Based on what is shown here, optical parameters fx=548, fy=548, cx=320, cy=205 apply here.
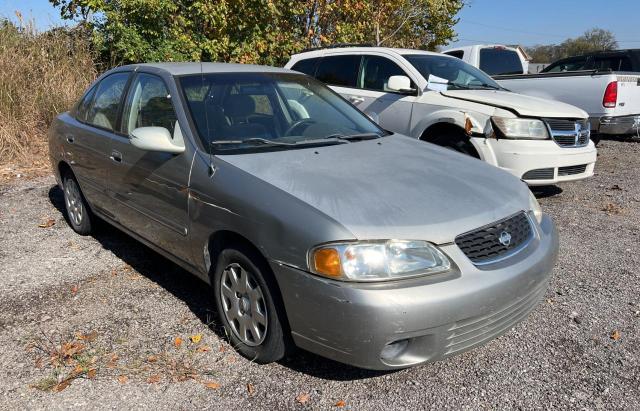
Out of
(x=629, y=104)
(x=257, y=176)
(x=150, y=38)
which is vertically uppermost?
(x=150, y=38)

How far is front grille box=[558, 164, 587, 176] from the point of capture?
19.2ft

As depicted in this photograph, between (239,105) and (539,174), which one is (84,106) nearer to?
(239,105)

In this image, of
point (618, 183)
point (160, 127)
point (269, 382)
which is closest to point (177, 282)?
point (160, 127)

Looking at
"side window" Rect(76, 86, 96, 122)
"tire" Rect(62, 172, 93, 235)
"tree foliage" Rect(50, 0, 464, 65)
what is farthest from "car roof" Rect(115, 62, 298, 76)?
"tree foliage" Rect(50, 0, 464, 65)

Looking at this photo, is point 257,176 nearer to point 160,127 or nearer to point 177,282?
point 160,127

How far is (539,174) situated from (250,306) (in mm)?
3914

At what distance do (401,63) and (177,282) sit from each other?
3.93 metres

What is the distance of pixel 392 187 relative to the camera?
9.36 feet

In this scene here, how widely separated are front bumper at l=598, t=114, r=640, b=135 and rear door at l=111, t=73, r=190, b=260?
7.80 meters

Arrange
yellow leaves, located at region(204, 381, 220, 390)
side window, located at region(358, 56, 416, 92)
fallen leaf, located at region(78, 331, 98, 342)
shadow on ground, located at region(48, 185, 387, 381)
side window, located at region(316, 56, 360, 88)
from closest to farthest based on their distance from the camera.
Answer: yellow leaves, located at region(204, 381, 220, 390) → shadow on ground, located at region(48, 185, 387, 381) → fallen leaf, located at region(78, 331, 98, 342) → side window, located at region(358, 56, 416, 92) → side window, located at region(316, 56, 360, 88)

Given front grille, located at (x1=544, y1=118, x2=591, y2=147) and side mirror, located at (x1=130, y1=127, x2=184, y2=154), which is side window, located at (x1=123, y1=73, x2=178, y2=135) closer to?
side mirror, located at (x1=130, y1=127, x2=184, y2=154)

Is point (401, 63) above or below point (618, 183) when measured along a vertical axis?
above

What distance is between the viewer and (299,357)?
121 inches

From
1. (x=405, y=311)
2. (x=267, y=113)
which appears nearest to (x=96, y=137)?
(x=267, y=113)
